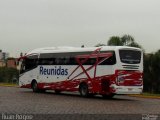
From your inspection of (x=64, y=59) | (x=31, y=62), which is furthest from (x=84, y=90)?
(x=31, y=62)

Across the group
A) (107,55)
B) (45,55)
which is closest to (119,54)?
(107,55)

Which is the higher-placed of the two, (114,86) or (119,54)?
(119,54)

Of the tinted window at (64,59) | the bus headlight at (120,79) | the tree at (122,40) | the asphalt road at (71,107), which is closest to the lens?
the asphalt road at (71,107)

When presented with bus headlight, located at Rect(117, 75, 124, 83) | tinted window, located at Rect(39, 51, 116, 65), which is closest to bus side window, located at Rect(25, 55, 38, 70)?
tinted window, located at Rect(39, 51, 116, 65)

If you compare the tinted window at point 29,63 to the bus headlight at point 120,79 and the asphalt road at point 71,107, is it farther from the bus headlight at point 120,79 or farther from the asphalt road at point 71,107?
the asphalt road at point 71,107

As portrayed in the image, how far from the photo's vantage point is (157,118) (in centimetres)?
1711

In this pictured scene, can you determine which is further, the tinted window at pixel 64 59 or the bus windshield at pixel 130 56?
the tinted window at pixel 64 59

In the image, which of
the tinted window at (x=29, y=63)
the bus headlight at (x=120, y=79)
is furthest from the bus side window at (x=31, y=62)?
the bus headlight at (x=120, y=79)

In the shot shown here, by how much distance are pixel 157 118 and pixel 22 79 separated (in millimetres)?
22739

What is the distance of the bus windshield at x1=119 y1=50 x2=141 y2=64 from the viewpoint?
95.8 feet

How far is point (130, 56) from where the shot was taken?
29.6m

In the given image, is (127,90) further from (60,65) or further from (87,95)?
(60,65)

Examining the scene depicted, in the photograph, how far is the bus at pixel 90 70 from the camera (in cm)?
2920

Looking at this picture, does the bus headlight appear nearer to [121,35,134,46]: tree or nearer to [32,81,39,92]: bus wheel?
[32,81,39,92]: bus wheel
